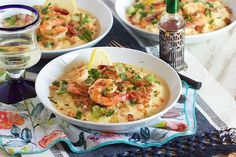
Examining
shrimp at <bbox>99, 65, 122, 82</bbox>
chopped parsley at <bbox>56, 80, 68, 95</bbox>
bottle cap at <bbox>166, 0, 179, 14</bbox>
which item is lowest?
chopped parsley at <bbox>56, 80, 68, 95</bbox>

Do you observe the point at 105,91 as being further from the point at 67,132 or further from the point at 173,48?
the point at 173,48

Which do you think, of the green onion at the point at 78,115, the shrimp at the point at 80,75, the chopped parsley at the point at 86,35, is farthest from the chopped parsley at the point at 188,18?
the green onion at the point at 78,115

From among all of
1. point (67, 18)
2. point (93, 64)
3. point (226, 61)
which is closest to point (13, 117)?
point (93, 64)

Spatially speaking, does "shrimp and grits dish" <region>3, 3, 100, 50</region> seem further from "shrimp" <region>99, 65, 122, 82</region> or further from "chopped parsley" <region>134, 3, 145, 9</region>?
"shrimp" <region>99, 65, 122, 82</region>

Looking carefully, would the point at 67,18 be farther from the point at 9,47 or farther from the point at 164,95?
the point at 164,95

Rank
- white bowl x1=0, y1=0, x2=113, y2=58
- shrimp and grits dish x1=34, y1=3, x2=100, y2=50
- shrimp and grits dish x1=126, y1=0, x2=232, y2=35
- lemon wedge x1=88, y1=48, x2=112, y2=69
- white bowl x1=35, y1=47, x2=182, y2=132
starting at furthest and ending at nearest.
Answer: shrimp and grits dish x1=126, y1=0, x2=232, y2=35 → shrimp and grits dish x1=34, y1=3, x2=100, y2=50 → white bowl x1=0, y1=0, x2=113, y2=58 → lemon wedge x1=88, y1=48, x2=112, y2=69 → white bowl x1=35, y1=47, x2=182, y2=132

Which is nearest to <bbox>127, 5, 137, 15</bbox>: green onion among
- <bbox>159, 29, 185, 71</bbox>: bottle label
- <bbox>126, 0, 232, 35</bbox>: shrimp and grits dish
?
<bbox>126, 0, 232, 35</bbox>: shrimp and grits dish
